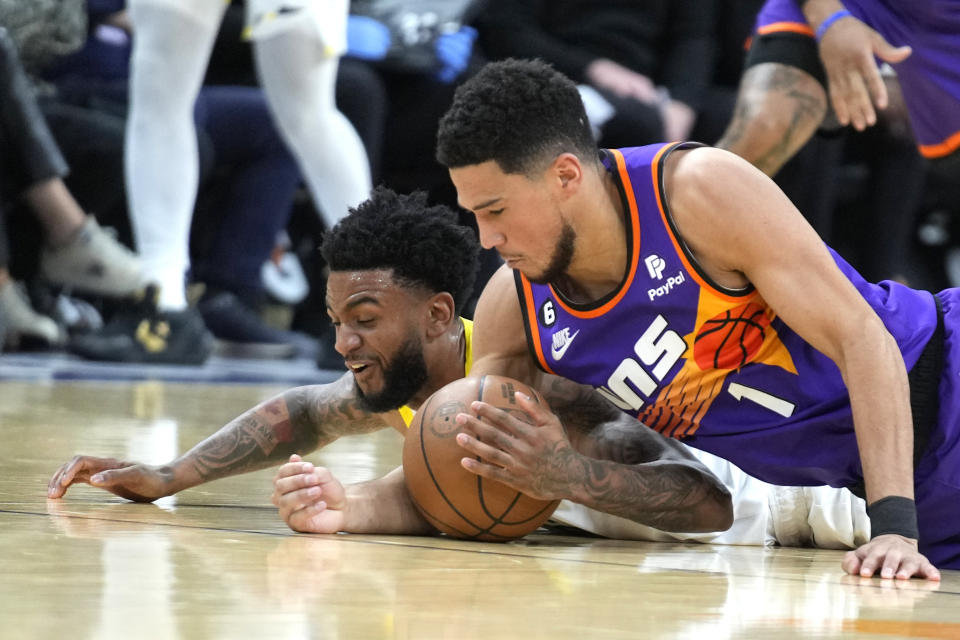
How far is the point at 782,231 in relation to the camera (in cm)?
239

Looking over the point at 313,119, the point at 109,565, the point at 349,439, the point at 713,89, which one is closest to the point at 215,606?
the point at 109,565

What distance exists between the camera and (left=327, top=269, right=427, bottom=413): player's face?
2762 mm

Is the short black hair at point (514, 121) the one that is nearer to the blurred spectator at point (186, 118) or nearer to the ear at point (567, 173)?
the ear at point (567, 173)

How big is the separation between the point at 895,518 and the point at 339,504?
0.95m

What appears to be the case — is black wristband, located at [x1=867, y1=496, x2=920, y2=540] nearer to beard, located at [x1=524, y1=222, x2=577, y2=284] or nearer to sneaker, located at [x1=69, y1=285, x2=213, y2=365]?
beard, located at [x1=524, y1=222, x2=577, y2=284]

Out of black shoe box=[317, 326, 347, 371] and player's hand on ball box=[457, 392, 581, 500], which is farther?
black shoe box=[317, 326, 347, 371]

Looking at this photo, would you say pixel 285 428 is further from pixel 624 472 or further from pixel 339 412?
pixel 624 472

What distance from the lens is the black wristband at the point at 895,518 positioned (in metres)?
2.31

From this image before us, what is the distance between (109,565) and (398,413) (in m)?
1.07

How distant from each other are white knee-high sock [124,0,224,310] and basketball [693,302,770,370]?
3.87 meters

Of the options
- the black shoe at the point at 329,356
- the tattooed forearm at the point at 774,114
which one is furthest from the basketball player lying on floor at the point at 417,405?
the black shoe at the point at 329,356

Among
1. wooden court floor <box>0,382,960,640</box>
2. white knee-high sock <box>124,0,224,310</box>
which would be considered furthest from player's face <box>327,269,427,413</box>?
white knee-high sock <box>124,0,224,310</box>

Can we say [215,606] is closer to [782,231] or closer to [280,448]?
[782,231]

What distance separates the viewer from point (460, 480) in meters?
2.49
